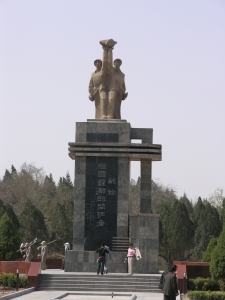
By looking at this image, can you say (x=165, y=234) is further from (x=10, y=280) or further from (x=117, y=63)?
(x=10, y=280)

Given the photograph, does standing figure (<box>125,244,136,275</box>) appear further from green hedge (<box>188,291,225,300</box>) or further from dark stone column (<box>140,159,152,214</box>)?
green hedge (<box>188,291,225,300</box>)

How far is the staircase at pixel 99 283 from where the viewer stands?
2450 cm

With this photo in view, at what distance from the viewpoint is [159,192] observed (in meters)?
55.3

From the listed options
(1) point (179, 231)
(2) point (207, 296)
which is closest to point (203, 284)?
(2) point (207, 296)

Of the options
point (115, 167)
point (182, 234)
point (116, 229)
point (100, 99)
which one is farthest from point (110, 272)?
point (182, 234)

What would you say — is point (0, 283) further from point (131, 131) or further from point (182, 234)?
point (182, 234)

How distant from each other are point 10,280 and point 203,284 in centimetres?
600

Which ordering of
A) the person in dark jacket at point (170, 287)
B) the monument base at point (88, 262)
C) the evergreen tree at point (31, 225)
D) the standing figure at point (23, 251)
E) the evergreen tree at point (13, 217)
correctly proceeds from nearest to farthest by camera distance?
the person in dark jacket at point (170, 287), the monument base at point (88, 262), the standing figure at point (23, 251), the evergreen tree at point (13, 217), the evergreen tree at point (31, 225)

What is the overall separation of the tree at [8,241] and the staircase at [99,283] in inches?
138

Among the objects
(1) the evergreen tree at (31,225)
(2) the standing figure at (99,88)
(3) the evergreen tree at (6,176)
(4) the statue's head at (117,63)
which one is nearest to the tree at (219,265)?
(2) the standing figure at (99,88)

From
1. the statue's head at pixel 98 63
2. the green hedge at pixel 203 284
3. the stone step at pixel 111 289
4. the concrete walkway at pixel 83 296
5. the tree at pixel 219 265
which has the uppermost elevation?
the statue's head at pixel 98 63

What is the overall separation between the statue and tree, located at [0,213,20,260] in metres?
5.33

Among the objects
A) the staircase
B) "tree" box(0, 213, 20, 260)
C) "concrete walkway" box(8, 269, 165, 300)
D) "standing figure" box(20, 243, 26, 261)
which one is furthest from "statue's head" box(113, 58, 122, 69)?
A: "concrete walkway" box(8, 269, 165, 300)

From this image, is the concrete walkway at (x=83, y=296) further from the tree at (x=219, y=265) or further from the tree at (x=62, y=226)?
the tree at (x=62, y=226)
